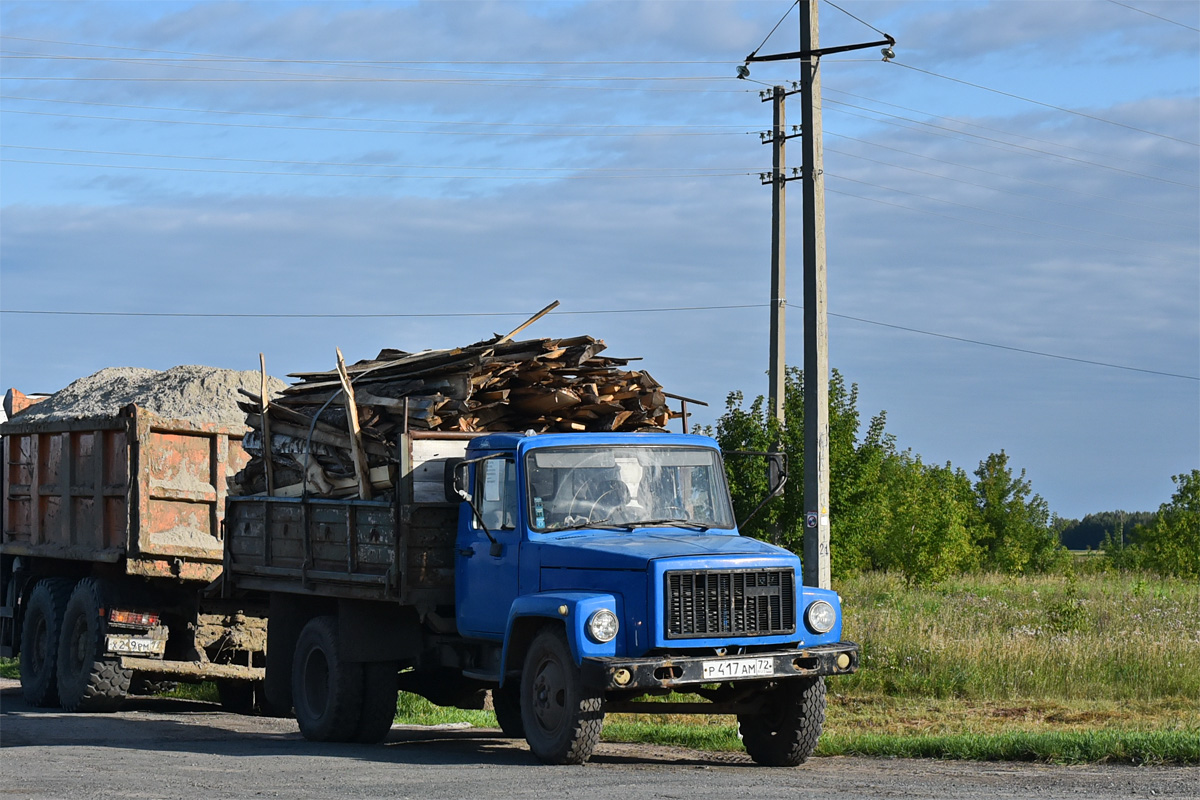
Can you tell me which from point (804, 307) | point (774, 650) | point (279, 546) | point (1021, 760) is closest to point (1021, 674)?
point (804, 307)

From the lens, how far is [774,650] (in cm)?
964

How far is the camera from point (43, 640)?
15.7m

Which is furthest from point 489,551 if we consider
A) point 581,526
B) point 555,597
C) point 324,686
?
point 324,686

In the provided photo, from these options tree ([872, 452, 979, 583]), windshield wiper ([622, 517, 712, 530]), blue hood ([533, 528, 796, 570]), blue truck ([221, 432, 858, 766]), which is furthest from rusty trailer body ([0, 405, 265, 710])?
tree ([872, 452, 979, 583])

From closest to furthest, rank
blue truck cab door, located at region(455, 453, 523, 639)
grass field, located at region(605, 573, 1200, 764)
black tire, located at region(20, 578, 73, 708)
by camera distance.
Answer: blue truck cab door, located at region(455, 453, 523, 639) < grass field, located at region(605, 573, 1200, 764) < black tire, located at region(20, 578, 73, 708)

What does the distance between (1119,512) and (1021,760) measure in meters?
130

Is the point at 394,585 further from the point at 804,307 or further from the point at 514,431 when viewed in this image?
the point at 804,307

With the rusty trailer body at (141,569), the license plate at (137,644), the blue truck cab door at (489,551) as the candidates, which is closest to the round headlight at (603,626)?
the blue truck cab door at (489,551)

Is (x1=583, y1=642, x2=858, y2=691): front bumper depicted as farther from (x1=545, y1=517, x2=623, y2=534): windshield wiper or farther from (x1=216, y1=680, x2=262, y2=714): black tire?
(x1=216, y1=680, x2=262, y2=714): black tire

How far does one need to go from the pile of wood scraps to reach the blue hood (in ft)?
5.99

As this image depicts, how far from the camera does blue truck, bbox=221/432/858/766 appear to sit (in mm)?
9203

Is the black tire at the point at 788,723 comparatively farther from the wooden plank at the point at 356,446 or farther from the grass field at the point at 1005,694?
the wooden plank at the point at 356,446

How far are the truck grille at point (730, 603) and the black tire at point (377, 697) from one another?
11.7 ft

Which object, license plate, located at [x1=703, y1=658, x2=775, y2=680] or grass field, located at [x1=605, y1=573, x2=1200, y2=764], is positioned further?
grass field, located at [x1=605, y1=573, x2=1200, y2=764]
